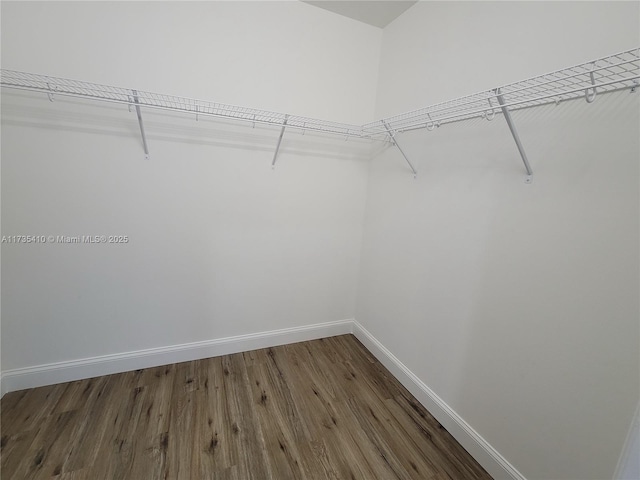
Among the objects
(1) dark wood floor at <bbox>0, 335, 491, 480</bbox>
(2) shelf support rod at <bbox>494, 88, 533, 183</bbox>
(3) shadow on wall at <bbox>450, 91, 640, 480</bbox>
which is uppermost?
(2) shelf support rod at <bbox>494, 88, 533, 183</bbox>

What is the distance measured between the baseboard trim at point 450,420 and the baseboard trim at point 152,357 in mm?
559

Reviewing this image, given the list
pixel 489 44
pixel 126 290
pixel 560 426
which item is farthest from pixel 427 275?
pixel 126 290

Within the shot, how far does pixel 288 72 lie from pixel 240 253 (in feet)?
4.27

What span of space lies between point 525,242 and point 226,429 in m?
1.75

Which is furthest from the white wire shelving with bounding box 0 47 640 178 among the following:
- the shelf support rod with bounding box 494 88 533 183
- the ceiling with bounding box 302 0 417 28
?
the ceiling with bounding box 302 0 417 28

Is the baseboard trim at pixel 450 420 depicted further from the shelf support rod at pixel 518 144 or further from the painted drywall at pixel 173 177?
the shelf support rod at pixel 518 144

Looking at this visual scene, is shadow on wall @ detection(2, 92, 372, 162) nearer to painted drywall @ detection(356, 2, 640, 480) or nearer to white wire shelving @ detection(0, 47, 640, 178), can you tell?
white wire shelving @ detection(0, 47, 640, 178)

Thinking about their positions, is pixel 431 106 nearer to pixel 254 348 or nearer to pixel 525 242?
pixel 525 242

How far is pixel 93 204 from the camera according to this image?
159cm

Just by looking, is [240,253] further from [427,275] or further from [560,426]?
[560,426]

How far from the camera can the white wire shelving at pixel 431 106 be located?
2.97 ft

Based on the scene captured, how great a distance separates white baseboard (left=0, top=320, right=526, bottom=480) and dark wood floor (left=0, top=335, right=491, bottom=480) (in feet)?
0.16

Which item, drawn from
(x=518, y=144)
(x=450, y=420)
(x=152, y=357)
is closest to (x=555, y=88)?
(x=518, y=144)

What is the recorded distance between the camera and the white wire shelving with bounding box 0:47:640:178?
906 millimetres
